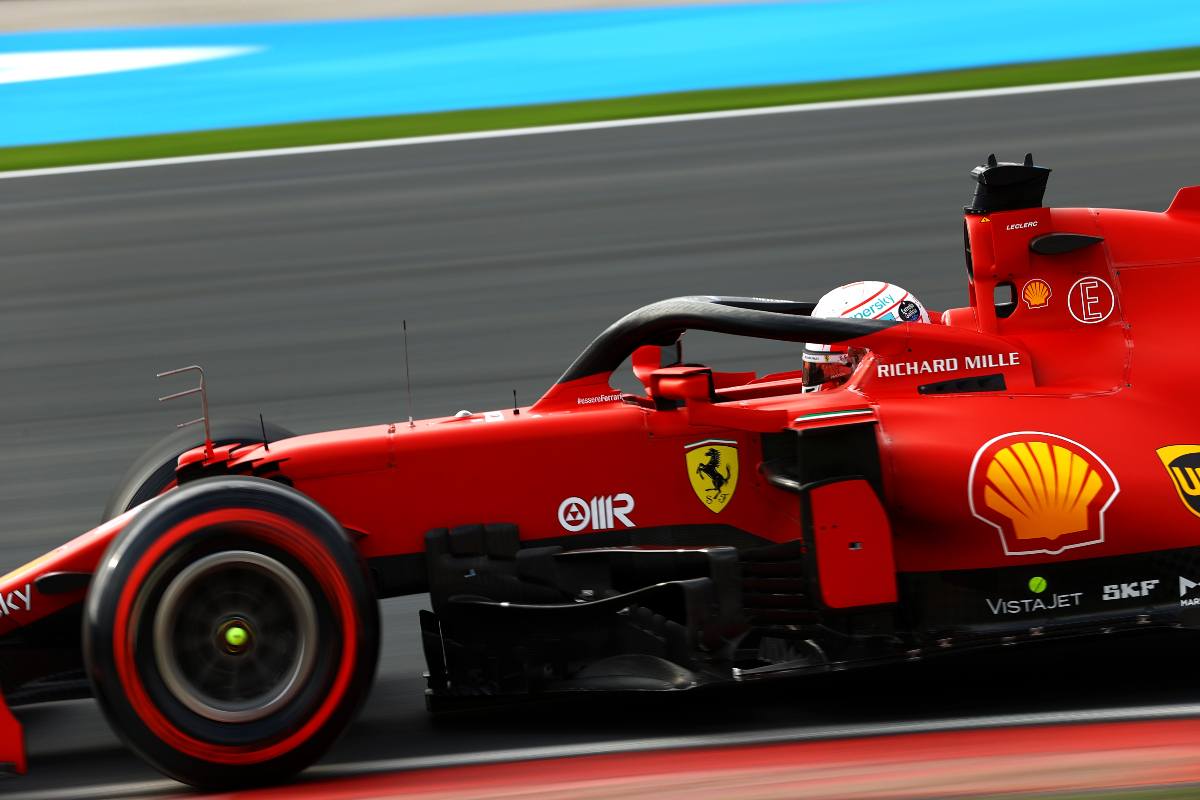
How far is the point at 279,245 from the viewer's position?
11.9 metres

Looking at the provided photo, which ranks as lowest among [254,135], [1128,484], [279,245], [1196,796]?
[1196,796]

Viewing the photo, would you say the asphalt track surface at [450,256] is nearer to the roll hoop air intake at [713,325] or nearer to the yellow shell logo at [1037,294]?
the yellow shell logo at [1037,294]

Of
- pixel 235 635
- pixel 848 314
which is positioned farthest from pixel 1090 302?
pixel 235 635

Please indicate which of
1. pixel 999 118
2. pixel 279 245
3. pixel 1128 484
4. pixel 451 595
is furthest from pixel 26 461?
pixel 999 118

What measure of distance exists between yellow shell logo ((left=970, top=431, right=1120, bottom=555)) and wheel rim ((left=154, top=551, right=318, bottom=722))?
85.9 inches

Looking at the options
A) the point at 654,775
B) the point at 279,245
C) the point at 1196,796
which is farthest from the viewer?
the point at 279,245

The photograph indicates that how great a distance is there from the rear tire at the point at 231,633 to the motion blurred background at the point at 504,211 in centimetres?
44

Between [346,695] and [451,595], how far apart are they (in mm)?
545

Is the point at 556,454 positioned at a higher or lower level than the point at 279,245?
lower

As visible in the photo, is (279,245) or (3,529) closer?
(3,529)

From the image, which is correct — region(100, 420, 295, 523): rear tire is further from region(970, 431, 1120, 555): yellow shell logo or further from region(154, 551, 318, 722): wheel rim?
region(970, 431, 1120, 555): yellow shell logo

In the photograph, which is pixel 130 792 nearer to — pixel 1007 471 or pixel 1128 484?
pixel 1007 471

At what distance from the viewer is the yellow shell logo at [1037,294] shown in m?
5.56

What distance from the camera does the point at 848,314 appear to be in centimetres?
569
